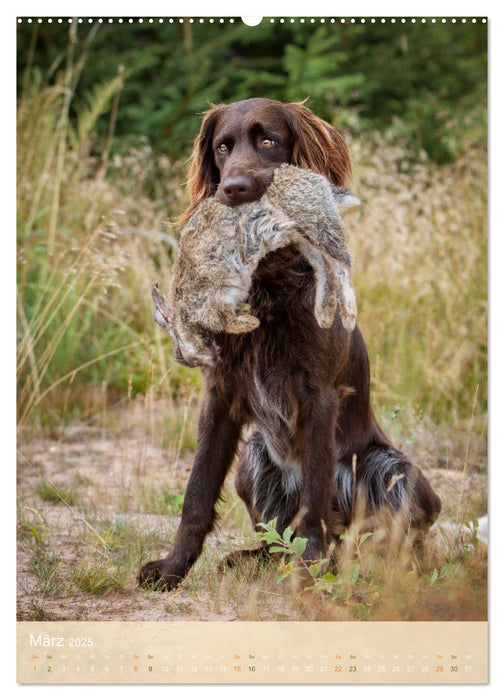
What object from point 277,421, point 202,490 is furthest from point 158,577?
point 277,421

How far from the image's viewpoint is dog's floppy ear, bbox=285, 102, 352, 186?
3.13m

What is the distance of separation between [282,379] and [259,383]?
0.09m

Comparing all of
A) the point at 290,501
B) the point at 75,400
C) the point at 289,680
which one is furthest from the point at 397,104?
the point at 289,680

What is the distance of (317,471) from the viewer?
3107mm

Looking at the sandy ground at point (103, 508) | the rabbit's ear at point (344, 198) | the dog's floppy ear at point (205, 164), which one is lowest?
the sandy ground at point (103, 508)

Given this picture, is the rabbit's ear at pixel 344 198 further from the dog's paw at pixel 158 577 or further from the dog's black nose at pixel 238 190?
the dog's paw at pixel 158 577

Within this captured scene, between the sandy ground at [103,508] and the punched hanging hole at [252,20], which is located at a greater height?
the punched hanging hole at [252,20]

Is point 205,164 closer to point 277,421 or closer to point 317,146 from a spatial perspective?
point 317,146

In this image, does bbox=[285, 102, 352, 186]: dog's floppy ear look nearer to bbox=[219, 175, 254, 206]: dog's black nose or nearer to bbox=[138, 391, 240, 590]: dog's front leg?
bbox=[219, 175, 254, 206]: dog's black nose

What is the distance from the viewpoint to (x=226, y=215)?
8.97 feet

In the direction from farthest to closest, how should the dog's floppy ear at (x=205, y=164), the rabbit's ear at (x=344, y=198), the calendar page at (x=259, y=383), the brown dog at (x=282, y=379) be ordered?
the dog's floppy ear at (x=205, y=164) < the brown dog at (x=282, y=379) < the calendar page at (x=259, y=383) < the rabbit's ear at (x=344, y=198)

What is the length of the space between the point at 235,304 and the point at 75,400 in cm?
293

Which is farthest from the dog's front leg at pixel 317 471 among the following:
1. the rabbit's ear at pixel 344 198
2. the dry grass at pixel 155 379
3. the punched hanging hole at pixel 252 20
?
the punched hanging hole at pixel 252 20

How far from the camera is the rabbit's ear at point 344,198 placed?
2.75 m
